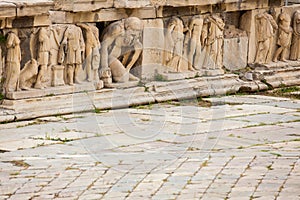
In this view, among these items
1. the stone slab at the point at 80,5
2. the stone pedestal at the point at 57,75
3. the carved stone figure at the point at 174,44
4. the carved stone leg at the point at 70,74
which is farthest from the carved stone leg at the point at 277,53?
the stone pedestal at the point at 57,75

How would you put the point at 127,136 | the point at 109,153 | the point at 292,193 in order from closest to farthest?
the point at 292,193, the point at 109,153, the point at 127,136

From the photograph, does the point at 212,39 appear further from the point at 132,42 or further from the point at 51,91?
the point at 51,91

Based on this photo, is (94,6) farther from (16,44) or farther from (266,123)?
(266,123)

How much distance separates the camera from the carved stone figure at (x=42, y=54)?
537 inches

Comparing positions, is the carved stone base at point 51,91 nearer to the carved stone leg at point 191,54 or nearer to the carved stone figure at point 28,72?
the carved stone figure at point 28,72

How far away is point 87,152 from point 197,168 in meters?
1.42

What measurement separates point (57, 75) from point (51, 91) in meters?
0.30

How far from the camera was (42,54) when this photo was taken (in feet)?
45.0

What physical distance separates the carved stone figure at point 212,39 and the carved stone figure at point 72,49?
2682mm

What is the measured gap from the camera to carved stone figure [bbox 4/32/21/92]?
43.7 feet

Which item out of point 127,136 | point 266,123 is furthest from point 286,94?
point 127,136

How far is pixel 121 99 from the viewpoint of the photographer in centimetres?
1458

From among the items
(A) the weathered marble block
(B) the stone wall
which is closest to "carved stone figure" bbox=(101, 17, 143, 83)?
(B) the stone wall

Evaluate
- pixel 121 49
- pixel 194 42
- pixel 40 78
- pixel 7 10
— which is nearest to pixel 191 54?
pixel 194 42
